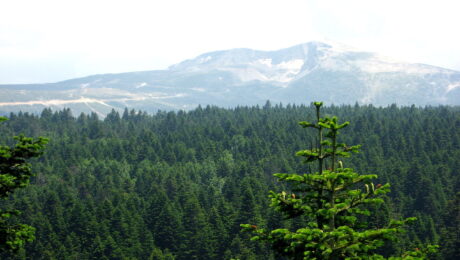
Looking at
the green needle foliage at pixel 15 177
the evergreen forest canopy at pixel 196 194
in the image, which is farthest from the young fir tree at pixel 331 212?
the evergreen forest canopy at pixel 196 194

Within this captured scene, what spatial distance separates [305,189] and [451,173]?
141002mm

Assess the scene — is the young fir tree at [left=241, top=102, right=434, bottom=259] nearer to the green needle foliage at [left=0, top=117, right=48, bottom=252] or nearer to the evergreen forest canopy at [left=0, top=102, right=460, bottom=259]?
the green needle foliage at [left=0, top=117, right=48, bottom=252]

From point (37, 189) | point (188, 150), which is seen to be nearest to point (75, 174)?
A: point (37, 189)

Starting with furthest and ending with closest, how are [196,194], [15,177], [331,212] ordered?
[196,194] → [15,177] → [331,212]

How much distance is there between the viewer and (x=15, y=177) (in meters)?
19.1

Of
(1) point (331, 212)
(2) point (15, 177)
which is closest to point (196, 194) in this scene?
(2) point (15, 177)

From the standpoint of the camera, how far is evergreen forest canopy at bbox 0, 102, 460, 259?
89.6 meters

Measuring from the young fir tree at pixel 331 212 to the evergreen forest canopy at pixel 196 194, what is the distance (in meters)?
21.6

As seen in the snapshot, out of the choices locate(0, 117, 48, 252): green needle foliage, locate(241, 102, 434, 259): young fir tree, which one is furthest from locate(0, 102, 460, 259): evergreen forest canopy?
locate(241, 102, 434, 259): young fir tree

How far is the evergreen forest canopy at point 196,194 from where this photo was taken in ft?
294

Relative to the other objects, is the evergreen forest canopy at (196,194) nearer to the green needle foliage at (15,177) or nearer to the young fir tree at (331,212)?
the green needle foliage at (15,177)

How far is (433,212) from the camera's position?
Answer: 404ft

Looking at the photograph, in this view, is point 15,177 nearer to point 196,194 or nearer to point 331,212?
point 331,212

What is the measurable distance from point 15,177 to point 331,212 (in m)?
10.8
